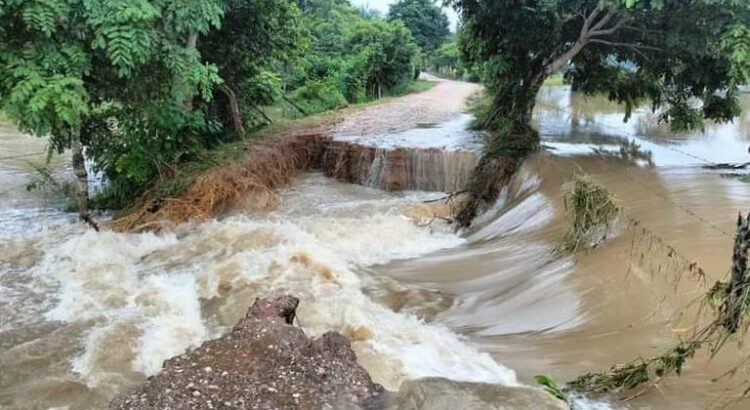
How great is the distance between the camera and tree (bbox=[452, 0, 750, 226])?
28.9 feet

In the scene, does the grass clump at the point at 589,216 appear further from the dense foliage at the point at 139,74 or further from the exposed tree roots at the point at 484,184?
the dense foliage at the point at 139,74

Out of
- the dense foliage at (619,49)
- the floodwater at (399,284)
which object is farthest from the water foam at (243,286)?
the dense foliage at (619,49)

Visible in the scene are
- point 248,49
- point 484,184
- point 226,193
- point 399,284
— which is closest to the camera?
point 399,284

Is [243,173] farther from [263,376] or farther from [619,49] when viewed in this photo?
[619,49]

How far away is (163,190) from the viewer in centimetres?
886

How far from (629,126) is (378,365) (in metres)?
14.5

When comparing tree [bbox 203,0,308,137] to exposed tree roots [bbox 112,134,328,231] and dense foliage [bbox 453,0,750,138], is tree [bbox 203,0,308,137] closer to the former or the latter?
exposed tree roots [bbox 112,134,328,231]

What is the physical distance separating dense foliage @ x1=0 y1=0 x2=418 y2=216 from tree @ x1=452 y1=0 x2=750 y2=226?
154 inches

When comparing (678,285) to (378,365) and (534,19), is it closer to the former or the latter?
(378,365)

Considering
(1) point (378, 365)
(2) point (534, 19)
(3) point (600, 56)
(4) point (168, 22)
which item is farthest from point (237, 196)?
(3) point (600, 56)

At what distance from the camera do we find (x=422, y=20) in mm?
41875

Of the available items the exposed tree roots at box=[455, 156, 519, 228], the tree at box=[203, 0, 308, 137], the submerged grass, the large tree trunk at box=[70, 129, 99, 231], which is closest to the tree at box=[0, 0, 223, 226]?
the large tree trunk at box=[70, 129, 99, 231]

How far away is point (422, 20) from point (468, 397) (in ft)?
136

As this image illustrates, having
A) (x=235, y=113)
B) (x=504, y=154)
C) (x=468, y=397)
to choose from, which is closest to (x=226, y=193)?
(x=235, y=113)
